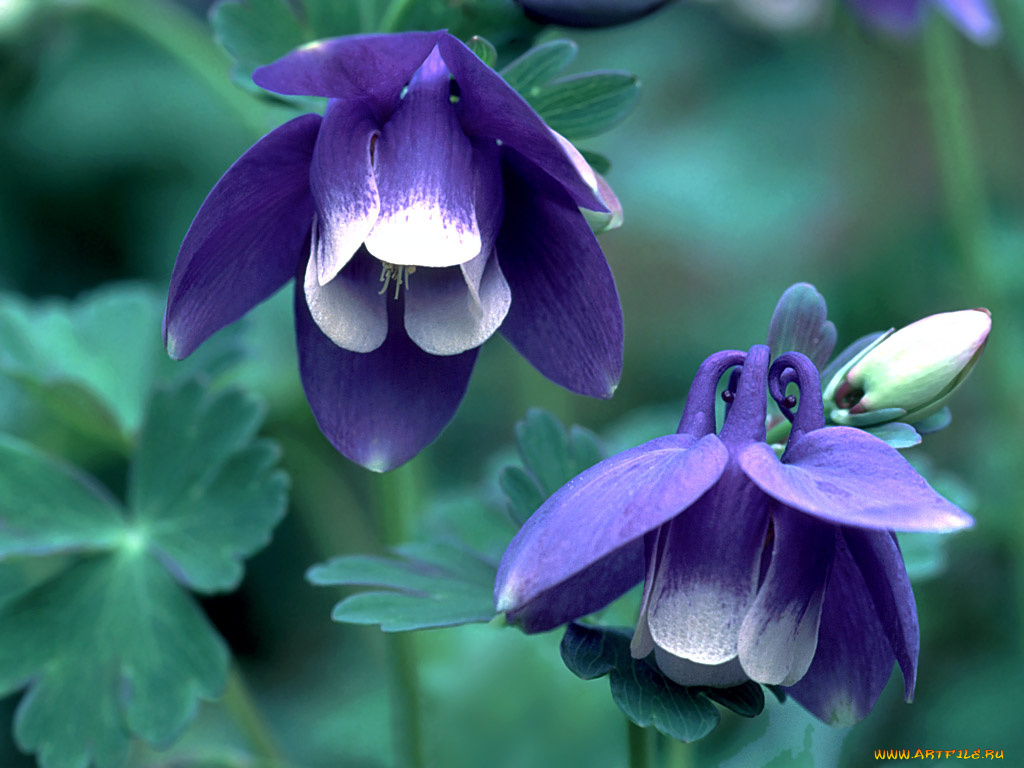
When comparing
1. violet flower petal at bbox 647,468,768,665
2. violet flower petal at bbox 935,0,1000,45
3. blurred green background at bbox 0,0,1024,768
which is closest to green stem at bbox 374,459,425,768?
blurred green background at bbox 0,0,1024,768

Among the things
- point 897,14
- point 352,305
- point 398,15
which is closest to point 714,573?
point 352,305

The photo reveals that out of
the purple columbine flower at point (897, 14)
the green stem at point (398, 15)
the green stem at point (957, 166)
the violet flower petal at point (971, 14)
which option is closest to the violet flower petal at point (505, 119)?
the green stem at point (398, 15)

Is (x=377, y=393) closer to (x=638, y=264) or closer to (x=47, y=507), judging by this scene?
(x=47, y=507)

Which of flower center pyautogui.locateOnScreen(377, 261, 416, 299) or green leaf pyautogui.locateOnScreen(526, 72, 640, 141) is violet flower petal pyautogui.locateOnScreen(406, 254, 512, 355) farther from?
green leaf pyautogui.locateOnScreen(526, 72, 640, 141)

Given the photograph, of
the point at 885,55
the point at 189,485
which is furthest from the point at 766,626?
the point at 885,55

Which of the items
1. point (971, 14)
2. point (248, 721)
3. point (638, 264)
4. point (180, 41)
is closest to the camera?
point (248, 721)
